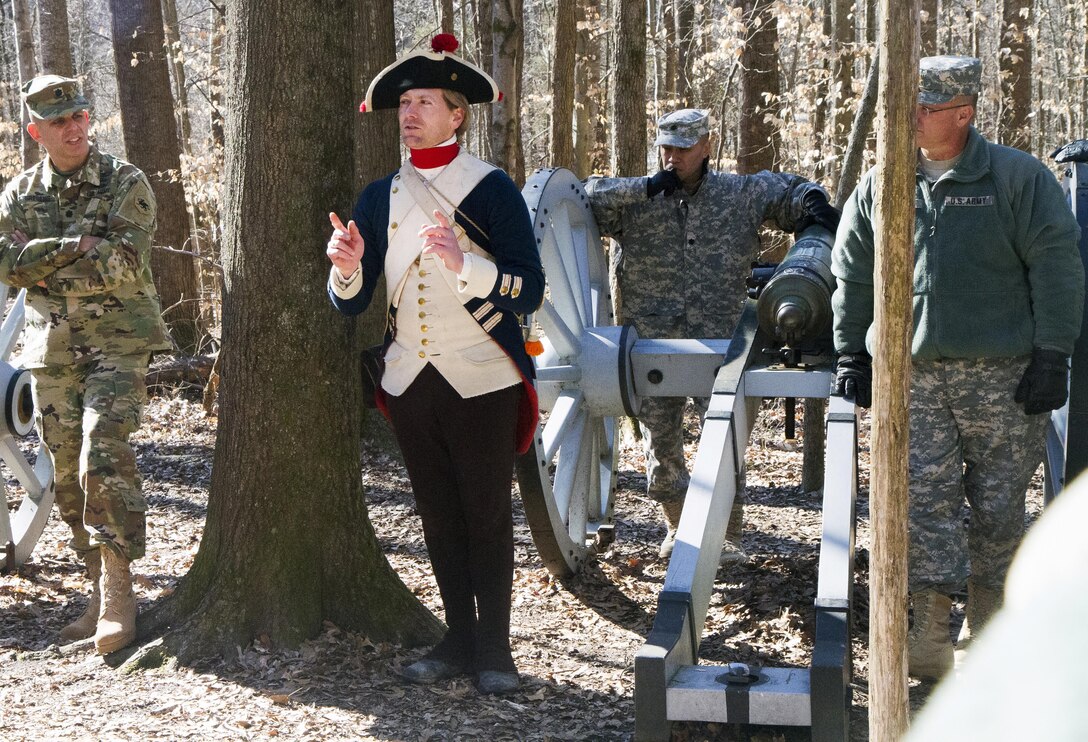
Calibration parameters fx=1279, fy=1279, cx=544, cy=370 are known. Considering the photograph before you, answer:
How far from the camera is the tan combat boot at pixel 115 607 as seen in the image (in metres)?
4.18

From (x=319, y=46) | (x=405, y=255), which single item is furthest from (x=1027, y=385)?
(x=319, y=46)

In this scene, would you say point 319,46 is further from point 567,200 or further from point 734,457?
point 734,457

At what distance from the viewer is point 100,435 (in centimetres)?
436

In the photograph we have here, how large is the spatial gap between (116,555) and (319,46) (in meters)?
1.84

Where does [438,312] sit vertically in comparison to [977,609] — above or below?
above

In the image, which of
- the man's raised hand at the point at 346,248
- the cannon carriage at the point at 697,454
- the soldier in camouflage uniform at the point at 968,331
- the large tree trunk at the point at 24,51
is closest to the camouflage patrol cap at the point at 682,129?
the cannon carriage at the point at 697,454

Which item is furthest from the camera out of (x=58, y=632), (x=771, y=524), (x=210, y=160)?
(x=210, y=160)

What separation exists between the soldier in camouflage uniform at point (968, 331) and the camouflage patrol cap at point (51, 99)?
2.65 metres

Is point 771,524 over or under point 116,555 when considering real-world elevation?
under

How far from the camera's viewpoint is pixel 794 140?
13.7 m

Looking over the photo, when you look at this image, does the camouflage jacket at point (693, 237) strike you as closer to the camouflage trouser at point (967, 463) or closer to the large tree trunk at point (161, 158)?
the camouflage trouser at point (967, 463)

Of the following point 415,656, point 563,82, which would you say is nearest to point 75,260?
point 415,656

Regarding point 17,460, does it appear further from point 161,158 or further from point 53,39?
point 53,39

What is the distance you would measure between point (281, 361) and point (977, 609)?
244 cm
